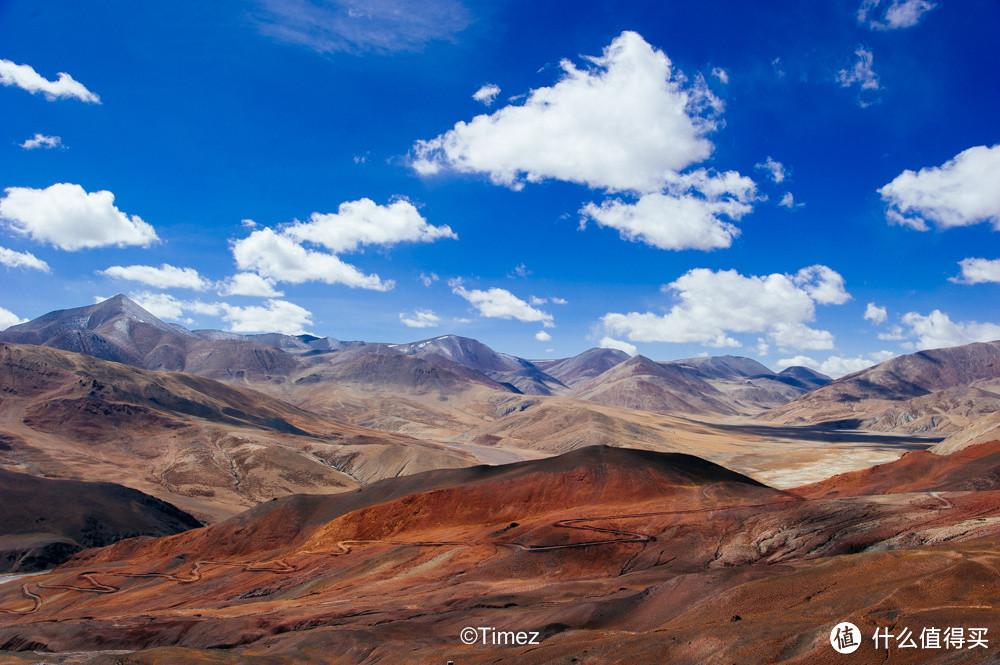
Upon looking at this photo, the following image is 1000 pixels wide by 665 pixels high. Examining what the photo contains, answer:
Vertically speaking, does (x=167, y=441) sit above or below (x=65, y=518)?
above

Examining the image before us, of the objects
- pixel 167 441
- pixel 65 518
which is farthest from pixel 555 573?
pixel 167 441

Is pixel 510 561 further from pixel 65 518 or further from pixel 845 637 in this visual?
pixel 65 518

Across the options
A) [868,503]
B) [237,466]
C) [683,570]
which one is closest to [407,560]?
[683,570]

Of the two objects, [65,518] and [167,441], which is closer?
[65,518]

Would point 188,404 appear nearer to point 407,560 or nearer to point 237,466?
point 237,466

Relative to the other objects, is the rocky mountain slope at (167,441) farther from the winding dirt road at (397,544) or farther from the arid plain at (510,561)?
the winding dirt road at (397,544)

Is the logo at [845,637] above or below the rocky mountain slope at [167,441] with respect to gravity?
below

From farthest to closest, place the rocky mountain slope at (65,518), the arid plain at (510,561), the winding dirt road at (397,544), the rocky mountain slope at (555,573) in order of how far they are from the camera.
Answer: the rocky mountain slope at (65,518), the winding dirt road at (397,544), the arid plain at (510,561), the rocky mountain slope at (555,573)

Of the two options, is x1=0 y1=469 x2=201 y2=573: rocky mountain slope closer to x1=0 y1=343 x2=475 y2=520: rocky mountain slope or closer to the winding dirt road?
x1=0 y1=343 x2=475 y2=520: rocky mountain slope

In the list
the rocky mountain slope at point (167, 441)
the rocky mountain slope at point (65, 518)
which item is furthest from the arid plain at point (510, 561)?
the rocky mountain slope at point (167, 441)
